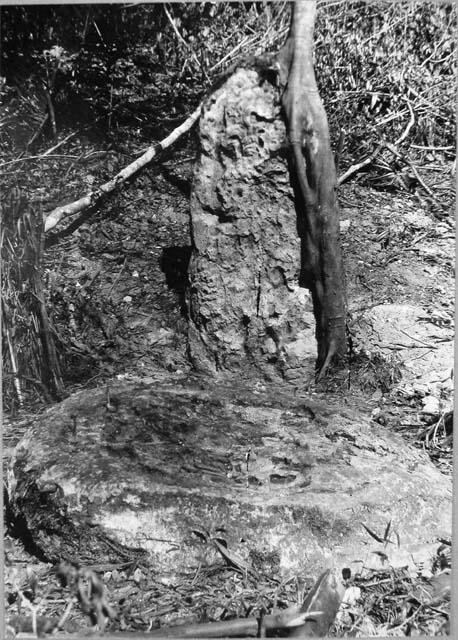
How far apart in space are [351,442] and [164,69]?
133cm

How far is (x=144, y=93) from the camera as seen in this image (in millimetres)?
2373

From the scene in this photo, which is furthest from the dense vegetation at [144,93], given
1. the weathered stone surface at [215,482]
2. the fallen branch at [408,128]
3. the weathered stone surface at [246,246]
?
the weathered stone surface at [215,482]

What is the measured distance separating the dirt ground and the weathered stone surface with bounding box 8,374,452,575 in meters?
0.11

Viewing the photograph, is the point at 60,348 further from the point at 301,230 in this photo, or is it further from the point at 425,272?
the point at 425,272

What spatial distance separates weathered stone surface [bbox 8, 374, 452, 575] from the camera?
1727 mm

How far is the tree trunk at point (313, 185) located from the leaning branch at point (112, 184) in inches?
16.6

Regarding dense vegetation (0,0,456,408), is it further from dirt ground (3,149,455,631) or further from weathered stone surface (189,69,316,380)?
weathered stone surface (189,69,316,380)

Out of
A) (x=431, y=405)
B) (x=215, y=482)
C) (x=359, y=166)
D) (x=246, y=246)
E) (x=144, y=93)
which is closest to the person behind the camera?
(x=215, y=482)

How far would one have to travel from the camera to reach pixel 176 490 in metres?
1.78

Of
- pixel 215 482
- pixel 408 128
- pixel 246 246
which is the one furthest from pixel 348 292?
pixel 215 482

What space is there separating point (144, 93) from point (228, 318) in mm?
810

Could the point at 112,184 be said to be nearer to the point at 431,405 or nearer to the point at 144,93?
the point at 144,93

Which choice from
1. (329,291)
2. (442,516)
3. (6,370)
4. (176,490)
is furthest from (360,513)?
(6,370)

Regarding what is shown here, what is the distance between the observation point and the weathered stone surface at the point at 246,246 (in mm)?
2105
